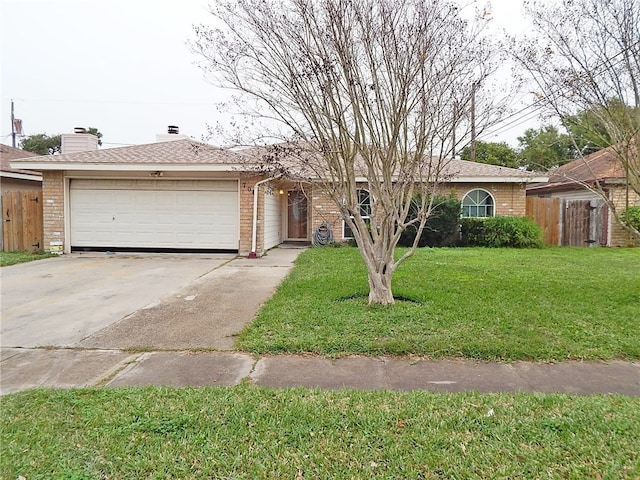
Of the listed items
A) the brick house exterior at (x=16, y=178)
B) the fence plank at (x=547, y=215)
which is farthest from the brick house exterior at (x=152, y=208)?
the fence plank at (x=547, y=215)

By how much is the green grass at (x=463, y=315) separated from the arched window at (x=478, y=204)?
6147mm

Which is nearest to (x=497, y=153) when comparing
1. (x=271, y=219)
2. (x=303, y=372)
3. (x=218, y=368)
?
(x=271, y=219)

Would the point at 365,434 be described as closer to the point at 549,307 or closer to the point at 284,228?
the point at 549,307

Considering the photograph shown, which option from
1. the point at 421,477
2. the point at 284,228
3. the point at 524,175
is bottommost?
the point at 421,477

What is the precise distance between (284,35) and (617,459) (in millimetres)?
5371

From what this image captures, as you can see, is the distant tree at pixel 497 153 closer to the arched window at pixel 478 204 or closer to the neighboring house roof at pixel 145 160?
the arched window at pixel 478 204

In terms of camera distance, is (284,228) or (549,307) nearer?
(549,307)

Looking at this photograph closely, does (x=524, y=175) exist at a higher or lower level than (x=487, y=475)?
higher

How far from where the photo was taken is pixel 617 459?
2262mm

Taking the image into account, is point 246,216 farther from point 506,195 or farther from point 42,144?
point 42,144

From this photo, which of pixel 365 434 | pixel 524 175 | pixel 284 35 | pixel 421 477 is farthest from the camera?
pixel 524 175

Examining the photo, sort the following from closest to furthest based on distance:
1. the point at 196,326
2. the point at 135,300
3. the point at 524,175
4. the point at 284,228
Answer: the point at 196,326 → the point at 135,300 → the point at 524,175 → the point at 284,228

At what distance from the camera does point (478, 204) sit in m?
14.8

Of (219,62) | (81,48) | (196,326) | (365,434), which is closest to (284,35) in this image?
(219,62)
